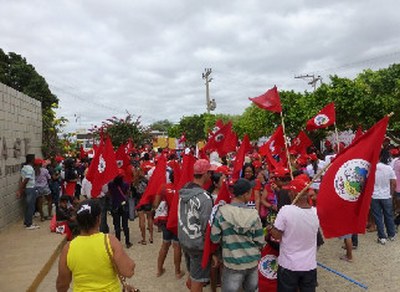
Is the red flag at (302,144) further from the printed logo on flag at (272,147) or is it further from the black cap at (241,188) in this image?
the black cap at (241,188)

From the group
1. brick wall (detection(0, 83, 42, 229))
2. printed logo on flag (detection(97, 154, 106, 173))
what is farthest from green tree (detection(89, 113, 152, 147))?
printed logo on flag (detection(97, 154, 106, 173))

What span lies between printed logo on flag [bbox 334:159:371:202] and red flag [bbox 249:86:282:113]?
3.94 metres

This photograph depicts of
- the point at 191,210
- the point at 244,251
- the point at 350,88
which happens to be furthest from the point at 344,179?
the point at 350,88

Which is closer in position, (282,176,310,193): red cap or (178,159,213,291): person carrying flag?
(282,176,310,193): red cap

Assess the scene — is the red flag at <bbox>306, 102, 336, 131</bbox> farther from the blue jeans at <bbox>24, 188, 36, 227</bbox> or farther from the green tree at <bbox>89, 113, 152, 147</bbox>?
the green tree at <bbox>89, 113, 152, 147</bbox>

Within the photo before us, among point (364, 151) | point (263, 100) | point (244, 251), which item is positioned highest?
point (263, 100)

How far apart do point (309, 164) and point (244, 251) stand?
7211 millimetres

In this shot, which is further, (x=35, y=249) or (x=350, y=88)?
(x=350, y=88)

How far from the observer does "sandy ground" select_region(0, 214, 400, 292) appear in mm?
5395

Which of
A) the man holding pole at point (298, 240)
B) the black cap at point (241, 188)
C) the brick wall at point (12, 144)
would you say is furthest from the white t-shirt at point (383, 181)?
the brick wall at point (12, 144)

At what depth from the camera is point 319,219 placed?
3479 millimetres

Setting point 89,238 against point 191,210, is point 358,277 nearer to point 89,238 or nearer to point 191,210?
point 191,210

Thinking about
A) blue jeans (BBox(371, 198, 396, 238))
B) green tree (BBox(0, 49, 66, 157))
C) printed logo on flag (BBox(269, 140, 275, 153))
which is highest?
green tree (BBox(0, 49, 66, 157))

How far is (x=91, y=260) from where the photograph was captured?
9.00ft
